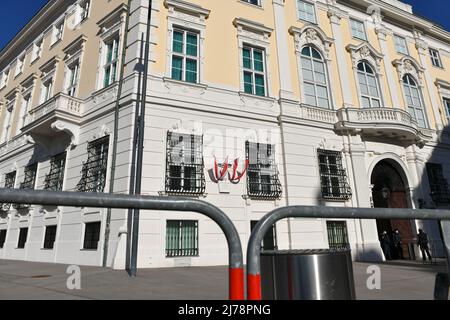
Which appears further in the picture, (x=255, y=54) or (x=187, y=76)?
(x=255, y=54)

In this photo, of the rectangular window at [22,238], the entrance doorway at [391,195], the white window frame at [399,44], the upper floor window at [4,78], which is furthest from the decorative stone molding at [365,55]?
the upper floor window at [4,78]

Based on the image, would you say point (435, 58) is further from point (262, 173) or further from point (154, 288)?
point (154, 288)

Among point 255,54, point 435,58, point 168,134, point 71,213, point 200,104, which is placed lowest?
point 71,213

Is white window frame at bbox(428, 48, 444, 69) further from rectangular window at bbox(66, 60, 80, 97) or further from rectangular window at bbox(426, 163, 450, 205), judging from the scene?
rectangular window at bbox(66, 60, 80, 97)

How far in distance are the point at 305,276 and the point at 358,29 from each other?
2189 centimetres

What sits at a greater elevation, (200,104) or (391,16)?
(391,16)

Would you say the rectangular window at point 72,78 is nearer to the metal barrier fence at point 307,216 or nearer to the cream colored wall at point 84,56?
the cream colored wall at point 84,56

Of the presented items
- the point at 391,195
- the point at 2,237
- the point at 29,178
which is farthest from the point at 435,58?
the point at 2,237

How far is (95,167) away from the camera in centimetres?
1338

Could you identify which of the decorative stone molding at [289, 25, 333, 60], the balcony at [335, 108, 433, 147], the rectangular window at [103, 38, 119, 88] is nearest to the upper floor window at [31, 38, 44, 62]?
the rectangular window at [103, 38, 119, 88]

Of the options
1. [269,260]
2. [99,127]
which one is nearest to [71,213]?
[99,127]

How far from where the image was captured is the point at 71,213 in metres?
13.7

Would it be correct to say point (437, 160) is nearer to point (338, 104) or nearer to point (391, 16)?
point (338, 104)
